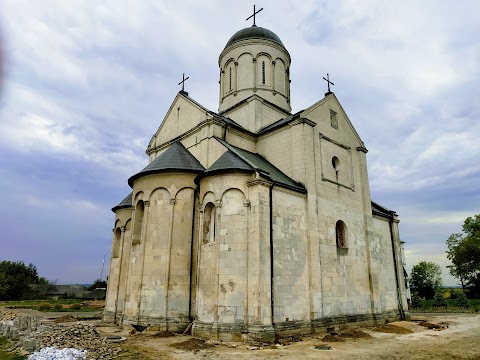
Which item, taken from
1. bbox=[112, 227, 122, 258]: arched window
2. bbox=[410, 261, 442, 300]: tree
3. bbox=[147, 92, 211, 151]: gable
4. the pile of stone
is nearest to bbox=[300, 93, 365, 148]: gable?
bbox=[147, 92, 211, 151]: gable

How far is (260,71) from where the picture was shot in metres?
22.5

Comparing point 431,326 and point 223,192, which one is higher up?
point 223,192

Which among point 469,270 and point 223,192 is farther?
point 469,270

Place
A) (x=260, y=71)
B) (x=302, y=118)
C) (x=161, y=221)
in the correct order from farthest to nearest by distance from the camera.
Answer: (x=260, y=71) < (x=302, y=118) < (x=161, y=221)

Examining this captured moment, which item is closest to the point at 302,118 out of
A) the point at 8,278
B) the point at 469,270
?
the point at 469,270

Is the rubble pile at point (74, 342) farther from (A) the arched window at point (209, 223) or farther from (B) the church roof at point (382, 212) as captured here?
(B) the church roof at point (382, 212)

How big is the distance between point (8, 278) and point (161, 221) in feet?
147

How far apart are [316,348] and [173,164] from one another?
9.88 metres

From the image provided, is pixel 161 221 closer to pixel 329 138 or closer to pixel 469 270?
pixel 329 138

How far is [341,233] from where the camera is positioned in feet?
57.0

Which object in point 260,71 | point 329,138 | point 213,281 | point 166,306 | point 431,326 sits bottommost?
point 431,326

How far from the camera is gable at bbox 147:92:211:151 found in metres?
18.6

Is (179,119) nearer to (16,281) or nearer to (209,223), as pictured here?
(209,223)

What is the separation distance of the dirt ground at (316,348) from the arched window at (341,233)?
455 cm
